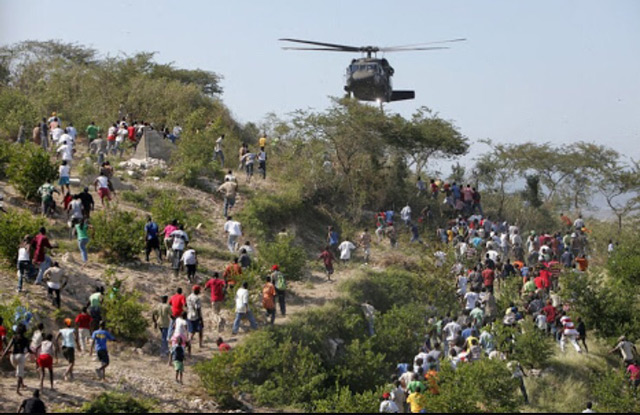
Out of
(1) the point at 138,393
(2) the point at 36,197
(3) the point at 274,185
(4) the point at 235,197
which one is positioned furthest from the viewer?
(3) the point at 274,185

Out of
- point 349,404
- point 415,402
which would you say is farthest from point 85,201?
point 415,402

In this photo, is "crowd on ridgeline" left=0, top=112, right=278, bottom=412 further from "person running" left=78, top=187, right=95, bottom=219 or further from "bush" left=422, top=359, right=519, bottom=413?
"bush" left=422, top=359, right=519, bottom=413

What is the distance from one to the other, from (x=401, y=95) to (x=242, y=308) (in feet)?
53.4

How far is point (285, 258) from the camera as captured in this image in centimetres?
2427

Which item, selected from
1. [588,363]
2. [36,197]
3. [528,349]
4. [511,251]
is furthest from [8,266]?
[511,251]

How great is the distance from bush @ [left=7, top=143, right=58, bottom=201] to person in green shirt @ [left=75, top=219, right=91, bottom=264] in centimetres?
340

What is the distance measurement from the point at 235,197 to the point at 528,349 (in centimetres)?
1014

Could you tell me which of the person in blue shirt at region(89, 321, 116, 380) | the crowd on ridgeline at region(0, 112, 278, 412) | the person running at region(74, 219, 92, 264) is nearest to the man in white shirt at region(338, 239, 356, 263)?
the crowd on ridgeline at region(0, 112, 278, 412)

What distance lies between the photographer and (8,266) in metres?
20.2

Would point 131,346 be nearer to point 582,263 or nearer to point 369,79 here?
point 582,263

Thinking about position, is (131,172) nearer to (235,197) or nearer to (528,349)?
(235,197)

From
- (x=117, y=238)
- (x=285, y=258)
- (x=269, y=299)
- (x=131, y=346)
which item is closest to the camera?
(x=131, y=346)

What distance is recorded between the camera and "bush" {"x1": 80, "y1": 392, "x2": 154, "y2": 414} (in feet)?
49.4

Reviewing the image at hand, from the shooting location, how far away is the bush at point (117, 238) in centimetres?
2219
